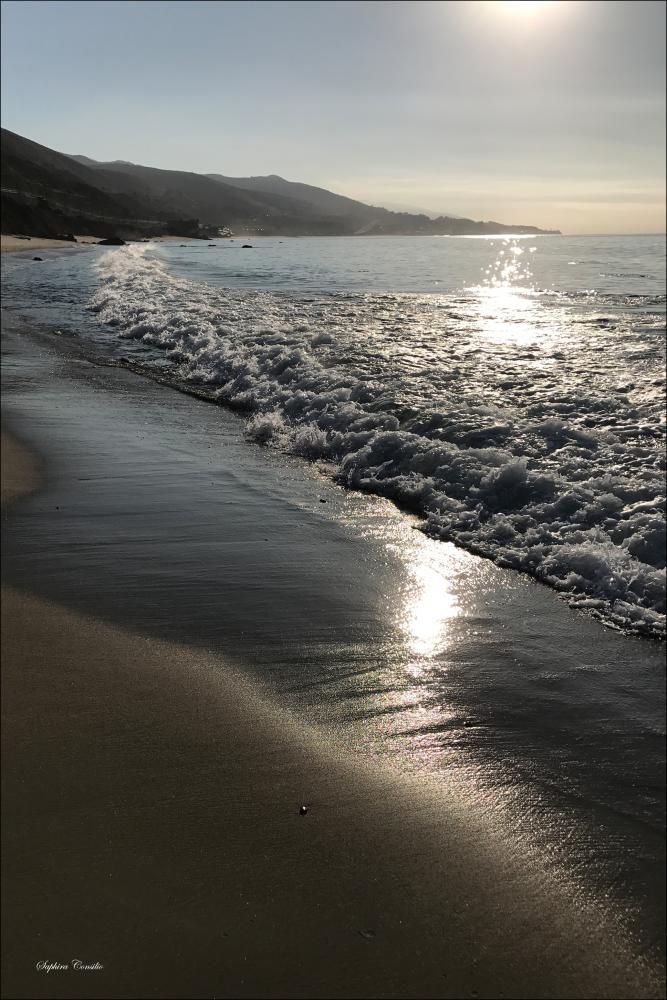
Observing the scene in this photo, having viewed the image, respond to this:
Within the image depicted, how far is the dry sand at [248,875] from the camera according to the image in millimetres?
2086

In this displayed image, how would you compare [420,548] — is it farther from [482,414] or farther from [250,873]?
[482,414]

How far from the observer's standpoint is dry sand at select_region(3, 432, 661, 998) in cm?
209

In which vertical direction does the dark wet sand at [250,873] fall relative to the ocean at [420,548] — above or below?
below

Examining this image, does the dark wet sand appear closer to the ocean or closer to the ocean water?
the ocean

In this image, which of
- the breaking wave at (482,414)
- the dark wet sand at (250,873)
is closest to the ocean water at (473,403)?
the breaking wave at (482,414)

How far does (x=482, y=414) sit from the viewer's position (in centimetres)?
849

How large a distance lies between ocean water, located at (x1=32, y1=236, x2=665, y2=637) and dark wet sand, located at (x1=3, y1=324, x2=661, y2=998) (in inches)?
91.7

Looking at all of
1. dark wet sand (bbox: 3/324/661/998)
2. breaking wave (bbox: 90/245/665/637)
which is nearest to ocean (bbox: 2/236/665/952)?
breaking wave (bbox: 90/245/665/637)

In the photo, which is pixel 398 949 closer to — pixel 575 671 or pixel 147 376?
pixel 575 671

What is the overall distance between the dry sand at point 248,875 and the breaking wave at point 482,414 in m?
2.36

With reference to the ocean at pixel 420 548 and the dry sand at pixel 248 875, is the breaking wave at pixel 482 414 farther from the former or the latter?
the dry sand at pixel 248 875

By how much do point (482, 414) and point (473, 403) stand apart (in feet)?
1.90

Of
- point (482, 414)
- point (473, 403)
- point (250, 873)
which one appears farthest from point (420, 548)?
point (473, 403)

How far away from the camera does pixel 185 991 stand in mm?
2004
